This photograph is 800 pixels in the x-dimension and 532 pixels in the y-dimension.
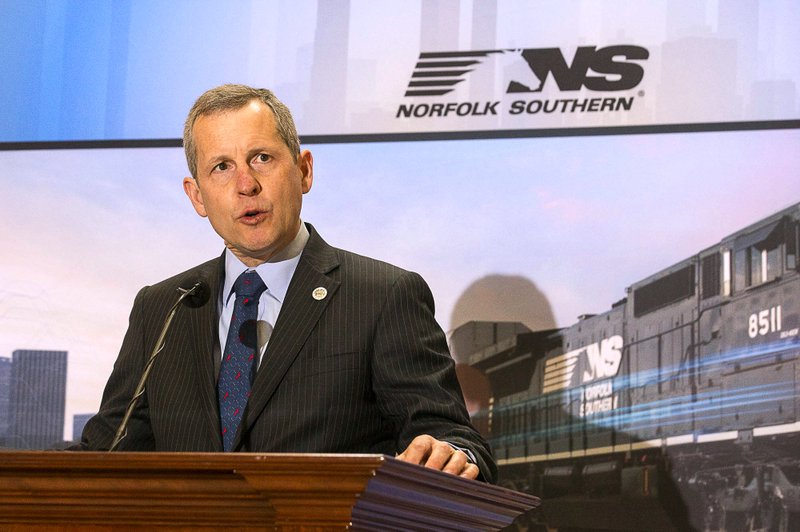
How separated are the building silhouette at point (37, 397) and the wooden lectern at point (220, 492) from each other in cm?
255

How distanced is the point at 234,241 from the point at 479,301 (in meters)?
1.46

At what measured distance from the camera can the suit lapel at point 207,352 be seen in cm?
209

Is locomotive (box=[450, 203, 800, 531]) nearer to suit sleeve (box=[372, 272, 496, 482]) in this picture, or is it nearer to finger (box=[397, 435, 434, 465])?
suit sleeve (box=[372, 272, 496, 482])

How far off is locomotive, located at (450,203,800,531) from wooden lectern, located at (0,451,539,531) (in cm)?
205

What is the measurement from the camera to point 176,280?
2457 mm

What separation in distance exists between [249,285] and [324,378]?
302 millimetres

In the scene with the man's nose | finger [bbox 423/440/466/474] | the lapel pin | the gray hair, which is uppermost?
the gray hair

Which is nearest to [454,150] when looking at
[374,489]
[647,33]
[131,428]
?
[647,33]

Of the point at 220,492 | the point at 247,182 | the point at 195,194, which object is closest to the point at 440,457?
the point at 220,492

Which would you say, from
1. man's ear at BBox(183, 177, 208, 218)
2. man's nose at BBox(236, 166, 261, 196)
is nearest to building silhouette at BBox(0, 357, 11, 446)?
man's ear at BBox(183, 177, 208, 218)

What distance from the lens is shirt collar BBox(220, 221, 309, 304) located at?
7.47 feet

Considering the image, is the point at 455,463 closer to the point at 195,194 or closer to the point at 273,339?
the point at 273,339

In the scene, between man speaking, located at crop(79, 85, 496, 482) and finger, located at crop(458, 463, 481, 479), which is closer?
finger, located at crop(458, 463, 481, 479)

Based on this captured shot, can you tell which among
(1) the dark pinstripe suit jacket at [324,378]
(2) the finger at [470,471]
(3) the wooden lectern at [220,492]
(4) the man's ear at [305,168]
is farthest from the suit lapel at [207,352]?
(3) the wooden lectern at [220,492]
